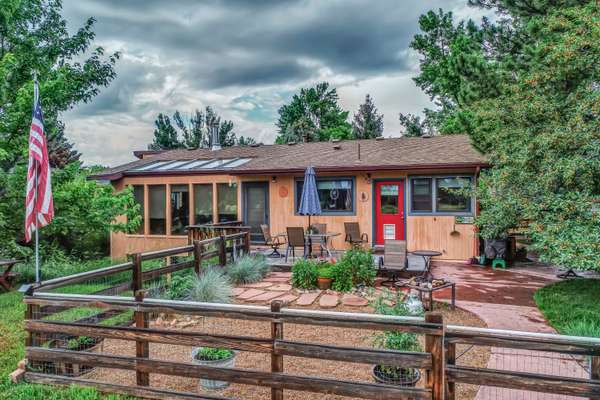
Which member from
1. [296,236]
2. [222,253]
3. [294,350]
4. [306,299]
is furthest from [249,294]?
[294,350]

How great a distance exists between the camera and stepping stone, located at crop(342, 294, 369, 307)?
18.6 ft

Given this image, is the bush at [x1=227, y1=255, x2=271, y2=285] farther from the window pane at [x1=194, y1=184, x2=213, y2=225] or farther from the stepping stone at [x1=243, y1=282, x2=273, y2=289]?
the window pane at [x1=194, y1=184, x2=213, y2=225]

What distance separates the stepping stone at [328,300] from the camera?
5.68 meters

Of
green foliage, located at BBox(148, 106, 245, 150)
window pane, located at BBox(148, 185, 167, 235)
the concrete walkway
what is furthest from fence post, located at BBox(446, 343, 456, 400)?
green foliage, located at BBox(148, 106, 245, 150)

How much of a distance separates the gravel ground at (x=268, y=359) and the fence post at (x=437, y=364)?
33.6 inches

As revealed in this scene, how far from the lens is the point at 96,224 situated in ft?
25.7

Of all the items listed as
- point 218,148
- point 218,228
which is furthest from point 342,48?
point 218,228

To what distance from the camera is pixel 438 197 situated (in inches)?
380

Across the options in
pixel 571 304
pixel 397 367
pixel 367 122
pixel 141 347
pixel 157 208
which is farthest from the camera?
pixel 367 122

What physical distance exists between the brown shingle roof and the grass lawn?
10.6 feet

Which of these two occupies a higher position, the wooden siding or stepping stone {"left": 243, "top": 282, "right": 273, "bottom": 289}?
the wooden siding

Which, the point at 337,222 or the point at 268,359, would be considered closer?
the point at 268,359

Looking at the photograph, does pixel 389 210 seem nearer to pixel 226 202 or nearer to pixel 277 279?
pixel 277 279

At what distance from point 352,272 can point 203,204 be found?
22.7 feet
